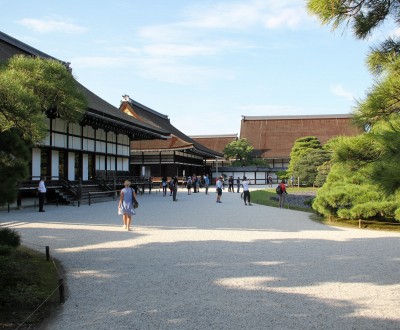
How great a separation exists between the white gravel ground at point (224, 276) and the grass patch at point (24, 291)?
A: 0.22m

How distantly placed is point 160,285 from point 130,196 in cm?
515

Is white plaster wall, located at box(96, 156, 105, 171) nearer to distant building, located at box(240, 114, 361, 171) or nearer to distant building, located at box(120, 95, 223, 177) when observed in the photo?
distant building, located at box(120, 95, 223, 177)

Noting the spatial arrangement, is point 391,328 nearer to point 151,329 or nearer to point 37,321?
point 151,329

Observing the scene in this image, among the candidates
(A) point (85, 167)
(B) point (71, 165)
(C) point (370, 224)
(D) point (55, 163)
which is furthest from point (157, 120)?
(C) point (370, 224)

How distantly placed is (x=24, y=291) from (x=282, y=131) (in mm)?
51826

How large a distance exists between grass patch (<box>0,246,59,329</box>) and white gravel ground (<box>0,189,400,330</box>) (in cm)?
22

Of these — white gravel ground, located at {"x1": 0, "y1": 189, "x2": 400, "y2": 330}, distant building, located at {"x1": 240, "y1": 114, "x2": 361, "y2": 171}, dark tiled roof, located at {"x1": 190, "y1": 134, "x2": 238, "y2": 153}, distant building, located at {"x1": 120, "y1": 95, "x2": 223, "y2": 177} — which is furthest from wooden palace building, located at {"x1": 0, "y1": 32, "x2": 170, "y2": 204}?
dark tiled roof, located at {"x1": 190, "y1": 134, "x2": 238, "y2": 153}

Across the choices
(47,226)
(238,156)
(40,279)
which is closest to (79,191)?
(47,226)

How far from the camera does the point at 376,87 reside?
13.0ft

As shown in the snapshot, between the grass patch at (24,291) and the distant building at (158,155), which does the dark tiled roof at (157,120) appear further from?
the grass patch at (24,291)

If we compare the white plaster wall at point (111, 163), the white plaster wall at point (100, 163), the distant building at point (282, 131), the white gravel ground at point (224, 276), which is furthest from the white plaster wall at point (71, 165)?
the distant building at point (282, 131)

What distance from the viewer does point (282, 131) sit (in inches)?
2141

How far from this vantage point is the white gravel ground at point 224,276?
411 cm

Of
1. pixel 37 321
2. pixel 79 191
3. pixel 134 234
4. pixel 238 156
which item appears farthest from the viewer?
pixel 238 156
